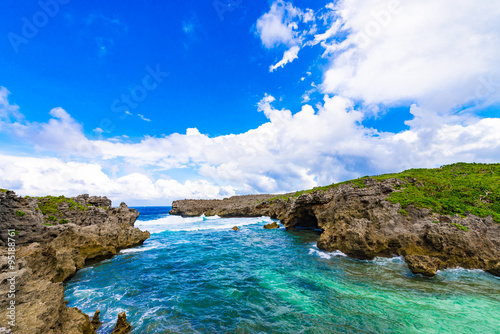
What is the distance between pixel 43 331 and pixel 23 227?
51.1 ft

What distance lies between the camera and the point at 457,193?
2370cm

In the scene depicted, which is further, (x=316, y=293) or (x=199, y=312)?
(x=316, y=293)

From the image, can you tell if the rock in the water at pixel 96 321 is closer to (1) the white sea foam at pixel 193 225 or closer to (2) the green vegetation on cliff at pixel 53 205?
(2) the green vegetation on cliff at pixel 53 205

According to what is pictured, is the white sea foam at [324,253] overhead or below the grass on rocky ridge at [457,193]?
below

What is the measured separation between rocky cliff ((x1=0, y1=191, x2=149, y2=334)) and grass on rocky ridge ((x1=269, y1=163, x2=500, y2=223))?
2999 centimetres

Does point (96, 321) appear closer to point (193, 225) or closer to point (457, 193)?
point (457, 193)

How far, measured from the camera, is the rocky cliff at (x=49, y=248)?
24.6 ft

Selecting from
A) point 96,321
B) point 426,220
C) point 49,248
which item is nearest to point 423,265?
point 426,220

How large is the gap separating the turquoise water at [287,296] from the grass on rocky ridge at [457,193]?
700 cm

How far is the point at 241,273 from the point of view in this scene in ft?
62.3

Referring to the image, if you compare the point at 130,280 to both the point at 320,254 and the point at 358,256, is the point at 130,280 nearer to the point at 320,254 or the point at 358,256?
the point at 320,254

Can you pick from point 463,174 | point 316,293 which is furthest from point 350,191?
point 316,293

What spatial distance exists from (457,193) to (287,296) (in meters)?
25.1

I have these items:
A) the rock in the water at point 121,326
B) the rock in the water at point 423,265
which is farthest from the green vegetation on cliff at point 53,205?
the rock in the water at point 423,265
